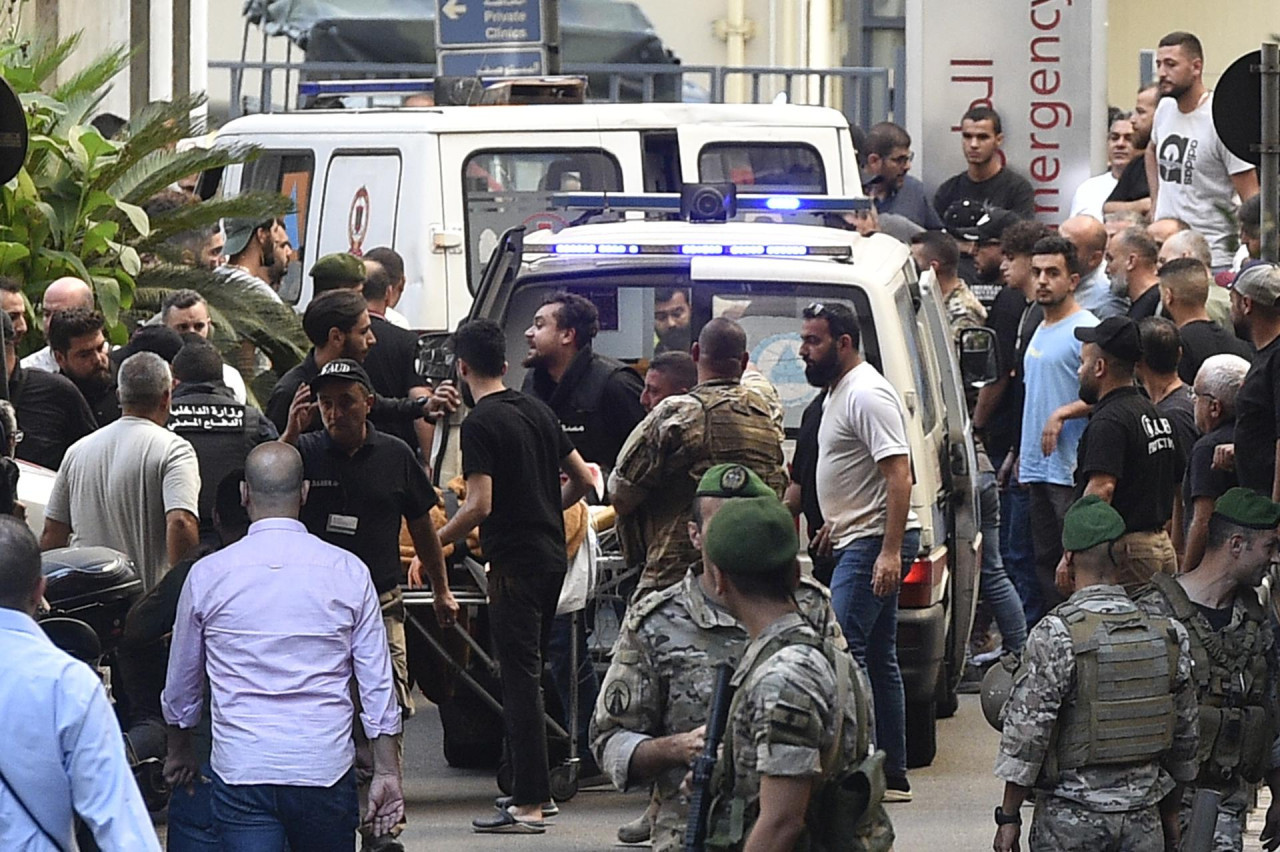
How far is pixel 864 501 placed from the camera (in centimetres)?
927

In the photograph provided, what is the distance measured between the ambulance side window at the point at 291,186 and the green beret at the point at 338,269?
214 centimetres

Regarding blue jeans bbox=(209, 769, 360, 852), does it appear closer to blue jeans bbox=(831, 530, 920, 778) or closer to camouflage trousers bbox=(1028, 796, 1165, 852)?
camouflage trousers bbox=(1028, 796, 1165, 852)

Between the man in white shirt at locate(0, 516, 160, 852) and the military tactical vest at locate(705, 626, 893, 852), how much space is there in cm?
112

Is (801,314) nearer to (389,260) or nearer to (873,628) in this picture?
(873,628)

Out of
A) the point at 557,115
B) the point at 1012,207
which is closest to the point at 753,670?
the point at 557,115

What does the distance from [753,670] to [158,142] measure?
882cm

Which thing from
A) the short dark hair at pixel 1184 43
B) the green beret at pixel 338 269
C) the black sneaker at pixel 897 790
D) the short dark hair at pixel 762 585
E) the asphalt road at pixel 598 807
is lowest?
the asphalt road at pixel 598 807

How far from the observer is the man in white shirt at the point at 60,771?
15.6 feet

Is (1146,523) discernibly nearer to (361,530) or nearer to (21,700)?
(361,530)

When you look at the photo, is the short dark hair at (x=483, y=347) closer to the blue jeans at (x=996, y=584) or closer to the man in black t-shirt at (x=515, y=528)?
the man in black t-shirt at (x=515, y=528)

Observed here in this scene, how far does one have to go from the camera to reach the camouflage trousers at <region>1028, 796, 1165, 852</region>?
20.9ft

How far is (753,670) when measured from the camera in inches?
198

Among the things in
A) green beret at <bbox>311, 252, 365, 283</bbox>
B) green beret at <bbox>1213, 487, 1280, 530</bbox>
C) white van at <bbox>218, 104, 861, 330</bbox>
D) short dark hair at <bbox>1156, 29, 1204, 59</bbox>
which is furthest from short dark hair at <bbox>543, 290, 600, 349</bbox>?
short dark hair at <bbox>1156, 29, 1204, 59</bbox>

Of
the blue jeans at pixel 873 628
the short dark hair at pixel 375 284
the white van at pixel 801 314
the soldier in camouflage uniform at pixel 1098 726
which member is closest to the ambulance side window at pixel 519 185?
the short dark hair at pixel 375 284
